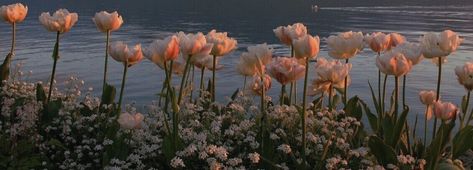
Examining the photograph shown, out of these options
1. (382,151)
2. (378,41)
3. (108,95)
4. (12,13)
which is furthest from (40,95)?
(382,151)

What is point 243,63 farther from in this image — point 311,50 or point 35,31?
point 35,31

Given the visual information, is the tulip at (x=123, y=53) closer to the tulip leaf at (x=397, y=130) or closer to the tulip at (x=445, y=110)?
the tulip leaf at (x=397, y=130)

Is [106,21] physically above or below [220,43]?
above

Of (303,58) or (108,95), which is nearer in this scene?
(303,58)

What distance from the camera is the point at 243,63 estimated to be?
20.5 feet

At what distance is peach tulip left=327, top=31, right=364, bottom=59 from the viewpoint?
6.61 m

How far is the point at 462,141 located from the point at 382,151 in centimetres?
98

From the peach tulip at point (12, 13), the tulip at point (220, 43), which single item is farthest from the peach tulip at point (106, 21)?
the peach tulip at point (12, 13)

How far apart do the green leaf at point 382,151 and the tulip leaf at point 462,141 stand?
2.81ft

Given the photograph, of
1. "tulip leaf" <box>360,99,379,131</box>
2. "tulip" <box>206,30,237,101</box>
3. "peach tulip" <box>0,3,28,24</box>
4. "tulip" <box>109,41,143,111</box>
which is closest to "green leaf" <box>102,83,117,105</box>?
"tulip" <box>109,41,143,111</box>

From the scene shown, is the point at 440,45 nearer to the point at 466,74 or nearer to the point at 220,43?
the point at 466,74

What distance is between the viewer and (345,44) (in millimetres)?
6602

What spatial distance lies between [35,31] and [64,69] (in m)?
23.9

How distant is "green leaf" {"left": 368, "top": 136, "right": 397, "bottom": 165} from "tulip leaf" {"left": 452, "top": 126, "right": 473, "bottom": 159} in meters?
0.86
